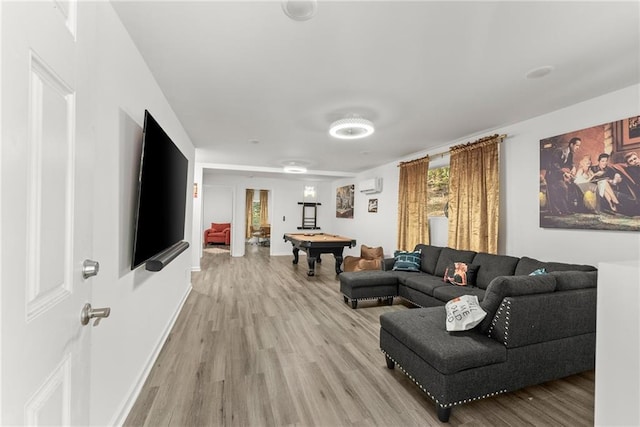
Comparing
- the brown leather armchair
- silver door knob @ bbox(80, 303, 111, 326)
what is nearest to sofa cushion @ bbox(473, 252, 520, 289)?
the brown leather armchair

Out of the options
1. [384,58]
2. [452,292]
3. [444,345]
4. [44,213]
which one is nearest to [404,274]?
[452,292]

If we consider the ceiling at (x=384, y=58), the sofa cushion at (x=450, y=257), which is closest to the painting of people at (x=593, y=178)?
the ceiling at (x=384, y=58)

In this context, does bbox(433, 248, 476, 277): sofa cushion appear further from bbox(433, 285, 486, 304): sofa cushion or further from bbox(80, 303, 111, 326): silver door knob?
bbox(80, 303, 111, 326): silver door knob

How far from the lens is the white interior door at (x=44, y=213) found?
20.7 inches

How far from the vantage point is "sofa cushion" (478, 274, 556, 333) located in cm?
190

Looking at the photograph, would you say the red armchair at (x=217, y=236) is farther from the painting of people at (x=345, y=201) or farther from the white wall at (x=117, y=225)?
the white wall at (x=117, y=225)

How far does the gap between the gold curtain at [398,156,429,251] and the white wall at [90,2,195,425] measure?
4126mm

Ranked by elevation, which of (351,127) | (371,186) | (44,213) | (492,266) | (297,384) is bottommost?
(297,384)

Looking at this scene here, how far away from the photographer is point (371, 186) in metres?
6.46

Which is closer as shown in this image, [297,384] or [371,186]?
[297,384]

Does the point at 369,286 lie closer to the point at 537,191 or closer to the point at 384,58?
the point at 537,191

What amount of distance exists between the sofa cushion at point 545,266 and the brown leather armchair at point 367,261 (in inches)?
97.7

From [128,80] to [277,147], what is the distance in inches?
121

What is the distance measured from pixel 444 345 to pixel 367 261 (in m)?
3.54
